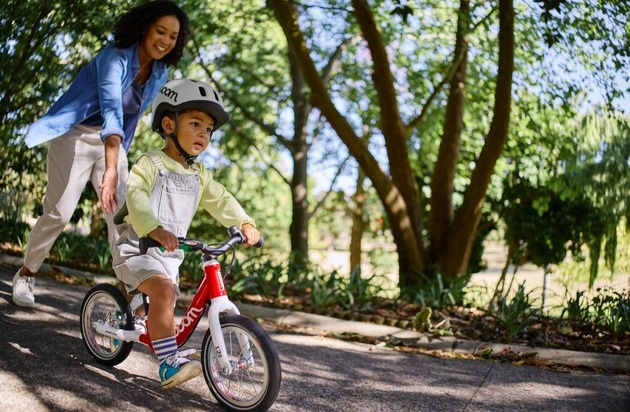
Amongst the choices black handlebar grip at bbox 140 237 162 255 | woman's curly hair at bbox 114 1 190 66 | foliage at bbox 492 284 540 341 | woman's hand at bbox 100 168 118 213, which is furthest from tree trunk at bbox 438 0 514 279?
black handlebar grip at bbox 140 237 162 255

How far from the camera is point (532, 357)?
16.9 feet

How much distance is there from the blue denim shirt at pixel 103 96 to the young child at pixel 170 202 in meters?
0.63

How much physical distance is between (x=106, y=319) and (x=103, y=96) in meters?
1.32

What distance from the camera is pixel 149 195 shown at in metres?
3.35

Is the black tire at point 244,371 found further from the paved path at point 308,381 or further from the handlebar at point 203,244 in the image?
the handlebar at point 203,244

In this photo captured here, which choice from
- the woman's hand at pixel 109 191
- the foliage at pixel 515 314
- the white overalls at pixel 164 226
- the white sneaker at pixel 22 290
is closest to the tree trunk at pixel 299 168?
the foliage at pixel 515 314

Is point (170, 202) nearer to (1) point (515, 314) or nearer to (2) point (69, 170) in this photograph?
(2) point (69, 170)

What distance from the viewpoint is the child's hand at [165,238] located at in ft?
9.81

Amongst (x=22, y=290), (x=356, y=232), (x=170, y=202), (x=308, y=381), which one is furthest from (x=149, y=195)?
(x=356, y=232)

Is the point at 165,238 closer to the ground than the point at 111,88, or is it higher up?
closer to the ground

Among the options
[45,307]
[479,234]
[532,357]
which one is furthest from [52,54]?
[479,234]

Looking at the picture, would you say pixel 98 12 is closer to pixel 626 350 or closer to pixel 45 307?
pixel 45 307

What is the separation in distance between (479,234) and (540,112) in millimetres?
5694

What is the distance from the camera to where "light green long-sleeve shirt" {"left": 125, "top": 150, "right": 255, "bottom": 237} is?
313 centimetres
